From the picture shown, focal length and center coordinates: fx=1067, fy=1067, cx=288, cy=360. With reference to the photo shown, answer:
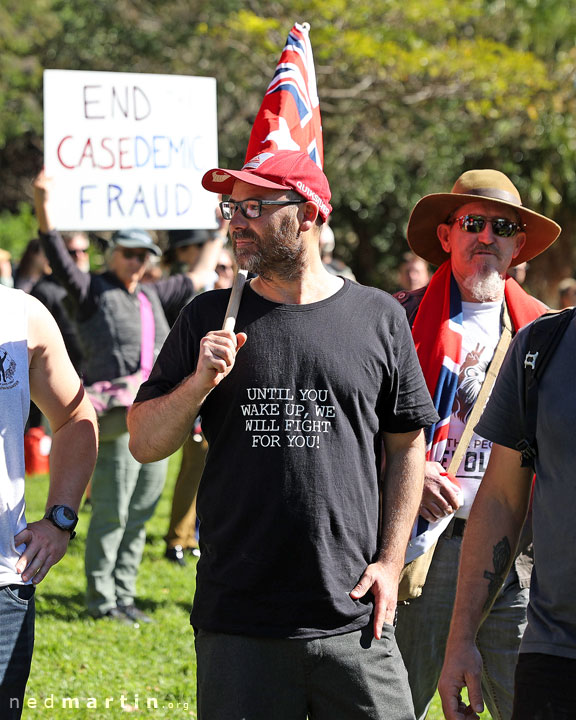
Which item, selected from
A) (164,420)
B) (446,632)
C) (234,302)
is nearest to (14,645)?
(164,420)

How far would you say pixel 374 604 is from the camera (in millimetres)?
2928

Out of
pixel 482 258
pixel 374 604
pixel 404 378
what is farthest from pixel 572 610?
pixel 482 258

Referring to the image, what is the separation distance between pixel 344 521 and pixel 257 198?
3.05 feet

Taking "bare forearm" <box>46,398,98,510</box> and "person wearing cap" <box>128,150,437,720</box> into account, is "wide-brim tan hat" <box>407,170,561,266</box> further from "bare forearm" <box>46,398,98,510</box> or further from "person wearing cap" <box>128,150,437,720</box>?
"bare forearm" <box>46,398,98,510</box>

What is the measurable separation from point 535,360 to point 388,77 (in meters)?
15.9

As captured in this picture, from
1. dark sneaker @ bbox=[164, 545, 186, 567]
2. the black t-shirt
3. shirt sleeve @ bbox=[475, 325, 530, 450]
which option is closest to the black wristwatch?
the black t-shirt

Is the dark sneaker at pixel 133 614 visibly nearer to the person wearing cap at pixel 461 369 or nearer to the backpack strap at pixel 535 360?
the person wearing cap at pixel 461 369

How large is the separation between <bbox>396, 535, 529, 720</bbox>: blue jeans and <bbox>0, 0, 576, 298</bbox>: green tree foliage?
14022mm

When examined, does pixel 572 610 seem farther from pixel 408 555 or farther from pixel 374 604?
pixel 408 555

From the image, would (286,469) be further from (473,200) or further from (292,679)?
(473,200)

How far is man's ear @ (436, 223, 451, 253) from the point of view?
13.9 feet

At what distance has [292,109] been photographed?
347cm

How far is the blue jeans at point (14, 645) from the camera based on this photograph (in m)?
2.78

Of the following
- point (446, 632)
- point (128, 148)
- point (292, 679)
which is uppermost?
point (128, 148)
